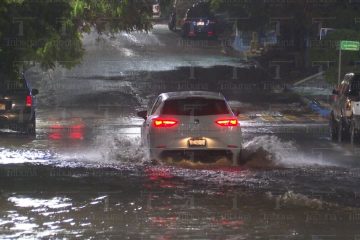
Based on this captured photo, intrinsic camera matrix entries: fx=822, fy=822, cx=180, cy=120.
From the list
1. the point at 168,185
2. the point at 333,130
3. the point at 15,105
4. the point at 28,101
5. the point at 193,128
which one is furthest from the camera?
the point at 333,130

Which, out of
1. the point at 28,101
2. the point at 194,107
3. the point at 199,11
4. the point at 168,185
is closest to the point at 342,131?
the point at 194,107

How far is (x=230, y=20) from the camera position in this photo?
52344mm

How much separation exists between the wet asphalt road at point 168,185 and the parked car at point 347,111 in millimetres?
567

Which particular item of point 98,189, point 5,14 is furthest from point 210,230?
point 5,14

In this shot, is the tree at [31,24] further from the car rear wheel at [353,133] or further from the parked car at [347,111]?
the car rear wheel at [353,133]

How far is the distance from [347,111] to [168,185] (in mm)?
9295

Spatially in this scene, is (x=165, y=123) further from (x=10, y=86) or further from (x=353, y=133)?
(x=10, y=86)

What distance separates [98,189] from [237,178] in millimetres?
A: 2626

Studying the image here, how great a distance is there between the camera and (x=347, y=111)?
71.5ft

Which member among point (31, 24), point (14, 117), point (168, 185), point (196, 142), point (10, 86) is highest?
point (31, 24)

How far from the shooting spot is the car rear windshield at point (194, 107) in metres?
15.9

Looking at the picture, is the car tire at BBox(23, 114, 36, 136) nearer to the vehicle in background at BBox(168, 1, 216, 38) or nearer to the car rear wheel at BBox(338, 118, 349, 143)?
the car rear wheel at BBox(338, 118, 349, 143)

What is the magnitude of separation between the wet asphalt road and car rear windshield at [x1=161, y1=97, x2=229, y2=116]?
3.46ft

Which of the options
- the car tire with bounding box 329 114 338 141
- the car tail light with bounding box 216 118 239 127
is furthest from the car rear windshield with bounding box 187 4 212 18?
the car tail light with bounding box 216 118 239 127
